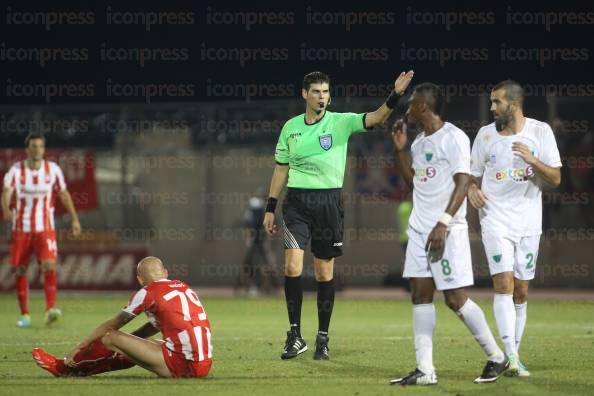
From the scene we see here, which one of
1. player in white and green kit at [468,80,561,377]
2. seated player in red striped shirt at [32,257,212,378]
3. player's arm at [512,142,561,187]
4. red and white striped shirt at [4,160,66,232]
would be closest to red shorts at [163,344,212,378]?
seated player in red striped shirt at [32,257,212,378]

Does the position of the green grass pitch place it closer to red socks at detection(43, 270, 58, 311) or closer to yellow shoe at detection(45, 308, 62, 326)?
yellow shoe at detection(45, 308, 62, 326)

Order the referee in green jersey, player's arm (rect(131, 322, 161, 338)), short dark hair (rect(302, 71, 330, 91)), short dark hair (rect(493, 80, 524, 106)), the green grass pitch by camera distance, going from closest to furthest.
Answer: the green grass pitch → player's arm (rect(131, 322, 161, 338)) → short dark hair (rect(493, 80, 524, 106)) → short dark hair (rect(302, 71, 330, 91)) → the referee in green jersey

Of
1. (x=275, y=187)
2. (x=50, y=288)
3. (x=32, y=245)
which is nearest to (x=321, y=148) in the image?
(x=275, y=187)

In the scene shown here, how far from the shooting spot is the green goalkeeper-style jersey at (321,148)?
32.0 ft

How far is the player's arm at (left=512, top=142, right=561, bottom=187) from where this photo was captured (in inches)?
318

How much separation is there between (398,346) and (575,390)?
333 cm

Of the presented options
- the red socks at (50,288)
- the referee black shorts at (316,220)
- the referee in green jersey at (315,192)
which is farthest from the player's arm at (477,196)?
the red socks at (50,288)

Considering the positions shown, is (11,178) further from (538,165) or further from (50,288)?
(538,165)

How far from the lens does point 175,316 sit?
25.8 ft

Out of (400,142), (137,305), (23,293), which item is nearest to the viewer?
(400,142)

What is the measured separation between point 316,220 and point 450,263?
2595 mm

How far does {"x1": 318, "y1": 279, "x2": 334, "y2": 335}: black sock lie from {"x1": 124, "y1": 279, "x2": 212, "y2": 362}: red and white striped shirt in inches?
78.7

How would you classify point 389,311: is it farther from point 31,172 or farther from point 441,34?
point 441,34

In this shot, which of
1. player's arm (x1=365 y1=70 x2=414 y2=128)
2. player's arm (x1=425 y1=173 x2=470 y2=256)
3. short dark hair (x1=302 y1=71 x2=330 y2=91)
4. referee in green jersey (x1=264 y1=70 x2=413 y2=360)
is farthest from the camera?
referee in green jersey (x1=264 y1=70 x2=413 y2=360)
